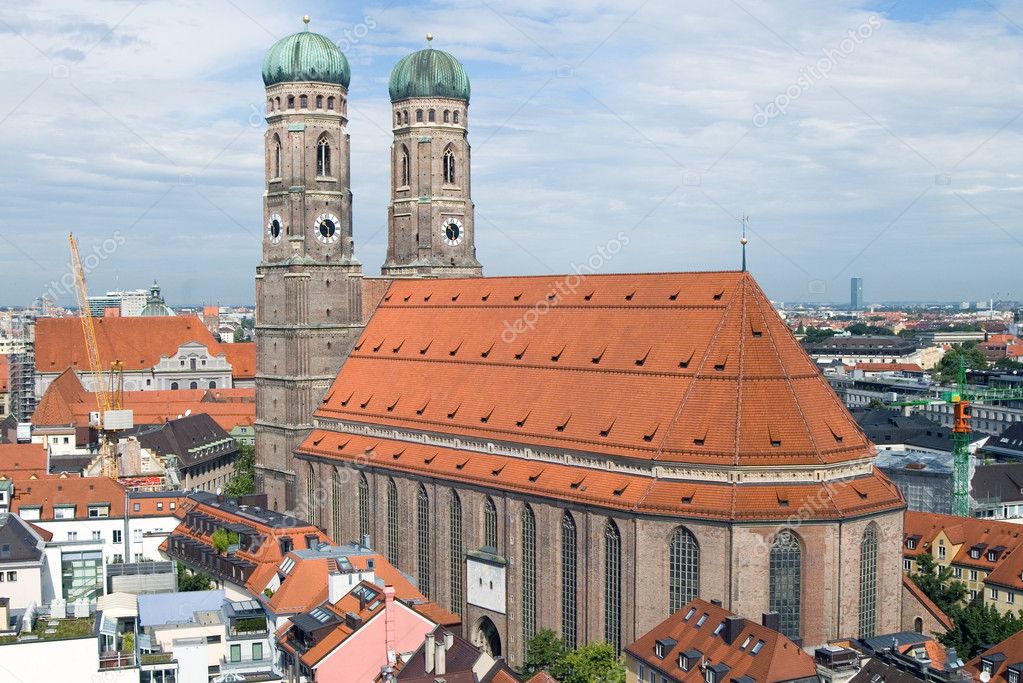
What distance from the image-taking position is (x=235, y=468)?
133500 mm

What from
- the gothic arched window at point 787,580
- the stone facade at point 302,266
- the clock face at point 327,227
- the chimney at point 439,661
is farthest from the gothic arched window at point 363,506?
the chimney at point 439,661

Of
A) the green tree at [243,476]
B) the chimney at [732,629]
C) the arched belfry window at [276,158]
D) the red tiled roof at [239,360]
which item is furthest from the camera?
the red tiled roof at [239,360]

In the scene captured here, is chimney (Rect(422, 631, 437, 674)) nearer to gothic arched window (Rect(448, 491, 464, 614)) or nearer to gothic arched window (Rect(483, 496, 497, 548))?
gothic arched window (Rect(483, 496, 497, 548))

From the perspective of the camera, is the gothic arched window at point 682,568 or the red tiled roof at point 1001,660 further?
the gothic arched window at point 682,568

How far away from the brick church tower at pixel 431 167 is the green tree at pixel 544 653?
38732 millimetres

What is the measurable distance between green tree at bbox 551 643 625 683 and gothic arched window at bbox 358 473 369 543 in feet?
89.3

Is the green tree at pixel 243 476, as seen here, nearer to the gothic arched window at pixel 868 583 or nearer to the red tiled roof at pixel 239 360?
the red tiled roof at pixel 239 360

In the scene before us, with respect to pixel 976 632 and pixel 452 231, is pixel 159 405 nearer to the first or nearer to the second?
pixel 452 231

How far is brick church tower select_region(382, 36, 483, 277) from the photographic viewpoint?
10031 centimetres

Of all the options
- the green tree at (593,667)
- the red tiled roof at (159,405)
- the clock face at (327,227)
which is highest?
the clock face at (327,227)

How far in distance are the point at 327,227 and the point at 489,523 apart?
30.1 m

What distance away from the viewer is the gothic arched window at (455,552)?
79.6 meters

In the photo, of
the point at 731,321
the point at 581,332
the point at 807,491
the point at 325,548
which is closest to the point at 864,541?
the point at 807,491

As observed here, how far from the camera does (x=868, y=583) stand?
66812 millimetres
